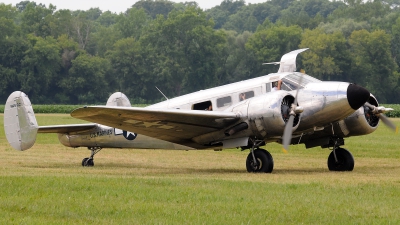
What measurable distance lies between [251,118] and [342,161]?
307cm

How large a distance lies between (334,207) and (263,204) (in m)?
1.16

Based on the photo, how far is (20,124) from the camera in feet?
69.4

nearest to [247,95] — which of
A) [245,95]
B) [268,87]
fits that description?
[245,95]

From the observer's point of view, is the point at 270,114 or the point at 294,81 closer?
the point at 270,114

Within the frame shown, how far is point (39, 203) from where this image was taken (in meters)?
13.3

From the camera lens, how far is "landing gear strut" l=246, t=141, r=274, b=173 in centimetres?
1927

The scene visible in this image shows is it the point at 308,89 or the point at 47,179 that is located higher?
the point at 308,89

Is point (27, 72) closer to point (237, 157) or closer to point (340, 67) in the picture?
point (340, 67)

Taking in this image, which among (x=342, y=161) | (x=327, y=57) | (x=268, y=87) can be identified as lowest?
(x=342, y=161)

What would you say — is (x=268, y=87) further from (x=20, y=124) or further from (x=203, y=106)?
(x=20, y=124)

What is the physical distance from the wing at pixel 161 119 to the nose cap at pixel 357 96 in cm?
272

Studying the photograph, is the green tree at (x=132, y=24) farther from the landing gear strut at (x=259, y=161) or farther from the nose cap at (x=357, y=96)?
the nose cap at (x=357, y=96)

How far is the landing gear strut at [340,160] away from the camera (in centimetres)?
2052

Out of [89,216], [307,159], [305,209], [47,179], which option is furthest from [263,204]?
[307,159]
